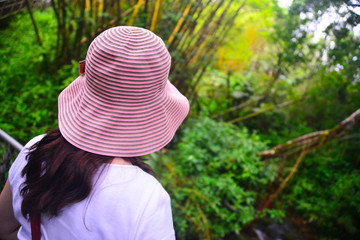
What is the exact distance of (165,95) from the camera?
951 mm

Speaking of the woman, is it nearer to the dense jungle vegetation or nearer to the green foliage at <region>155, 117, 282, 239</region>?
the dense jungle vegetation

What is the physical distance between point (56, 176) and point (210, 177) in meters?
2.82

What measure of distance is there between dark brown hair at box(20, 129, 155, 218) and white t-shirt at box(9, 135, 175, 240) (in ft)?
0.10

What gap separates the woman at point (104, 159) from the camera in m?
0.72

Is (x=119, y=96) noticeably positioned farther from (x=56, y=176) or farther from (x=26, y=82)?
(x=26, y=82)

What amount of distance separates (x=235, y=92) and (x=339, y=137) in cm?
257

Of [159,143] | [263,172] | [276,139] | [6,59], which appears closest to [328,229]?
[263,172]

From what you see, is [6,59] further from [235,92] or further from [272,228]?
[235,92]

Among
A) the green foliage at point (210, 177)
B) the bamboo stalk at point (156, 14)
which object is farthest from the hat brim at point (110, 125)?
the green foliage at point (210, 177)

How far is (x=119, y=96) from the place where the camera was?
803 millimetres

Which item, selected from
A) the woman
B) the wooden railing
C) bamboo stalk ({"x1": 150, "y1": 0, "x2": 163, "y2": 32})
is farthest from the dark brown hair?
bamboo stalk ({"x1": 150, "y1": 0, "x2": 163, "y2": 32})

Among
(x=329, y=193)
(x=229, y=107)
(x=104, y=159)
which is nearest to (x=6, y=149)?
(x=104, y=159)

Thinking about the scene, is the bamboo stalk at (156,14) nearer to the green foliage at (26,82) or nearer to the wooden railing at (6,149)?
the green foliage at (26,82)

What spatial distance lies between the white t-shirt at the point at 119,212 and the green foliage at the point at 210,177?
1962mm
